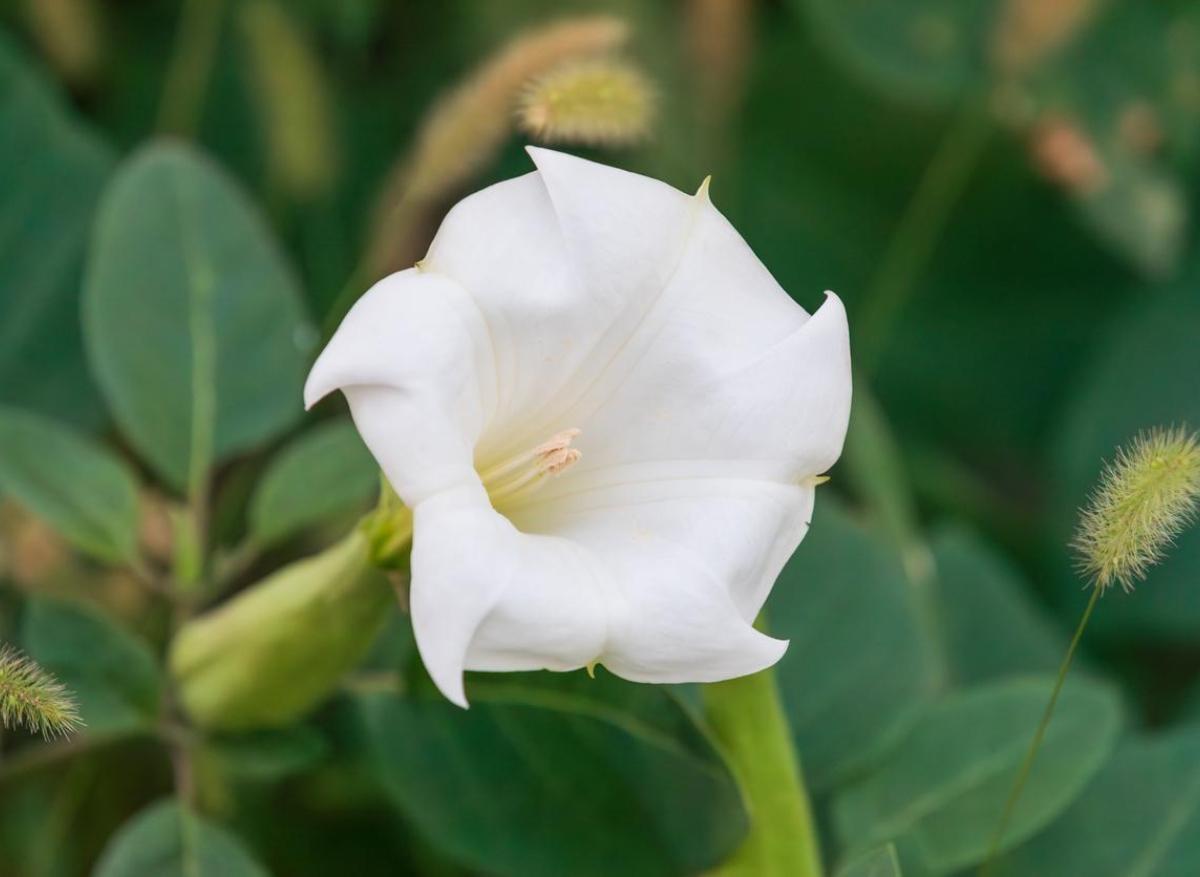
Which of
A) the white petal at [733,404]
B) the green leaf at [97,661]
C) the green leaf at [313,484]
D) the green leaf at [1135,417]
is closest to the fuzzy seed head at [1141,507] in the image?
the white petal at [733,404]

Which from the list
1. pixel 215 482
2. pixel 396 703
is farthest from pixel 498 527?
pixel 215 482

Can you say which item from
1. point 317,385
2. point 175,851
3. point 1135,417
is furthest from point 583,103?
point 1135,417

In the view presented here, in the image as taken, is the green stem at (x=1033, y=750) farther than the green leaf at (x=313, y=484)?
No

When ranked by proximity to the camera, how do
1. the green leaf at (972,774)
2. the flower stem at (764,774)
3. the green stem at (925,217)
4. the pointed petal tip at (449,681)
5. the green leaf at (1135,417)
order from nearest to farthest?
the pointed petal tip at (449,681) → the flower stem at (764,774) → the green leaf at (972,774) → the green leaf at (1135,417) → the green stem at (925,217)

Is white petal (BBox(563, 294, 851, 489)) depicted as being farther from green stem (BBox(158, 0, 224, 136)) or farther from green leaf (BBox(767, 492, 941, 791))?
green stem (BBox(158, 0, 224, 136))

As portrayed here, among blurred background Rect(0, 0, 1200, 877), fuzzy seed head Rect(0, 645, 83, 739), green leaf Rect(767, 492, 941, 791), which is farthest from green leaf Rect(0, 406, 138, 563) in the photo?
green leaf Rect(767, 492, 941, 791)

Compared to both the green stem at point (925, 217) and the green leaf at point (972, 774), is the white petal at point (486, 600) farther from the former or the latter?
the green stem at point (925, 217)
